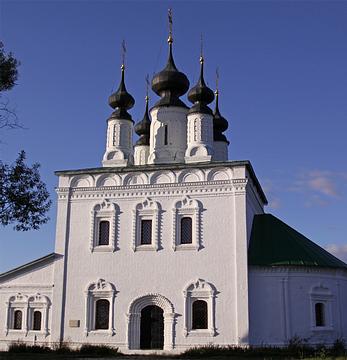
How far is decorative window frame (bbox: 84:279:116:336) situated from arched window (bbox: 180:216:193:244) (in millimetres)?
2917

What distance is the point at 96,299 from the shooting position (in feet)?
61.2

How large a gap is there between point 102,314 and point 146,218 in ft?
11.7

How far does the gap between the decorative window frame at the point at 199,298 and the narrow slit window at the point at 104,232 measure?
11.1 feet

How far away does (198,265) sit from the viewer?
58.9ft

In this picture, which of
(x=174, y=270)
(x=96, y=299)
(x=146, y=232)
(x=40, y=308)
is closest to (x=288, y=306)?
(x=174, y=270)

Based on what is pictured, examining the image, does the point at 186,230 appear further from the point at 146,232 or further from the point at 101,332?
the point at 101,332

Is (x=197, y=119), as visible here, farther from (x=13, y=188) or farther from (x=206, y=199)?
(x=13, y=188)

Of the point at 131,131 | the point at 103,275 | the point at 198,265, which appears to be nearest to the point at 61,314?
the point at 103,275

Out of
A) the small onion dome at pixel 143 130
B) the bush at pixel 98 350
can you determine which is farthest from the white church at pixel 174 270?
the small onion dome at pixel 143 130

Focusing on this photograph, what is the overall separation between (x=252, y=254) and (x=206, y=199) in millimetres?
2393

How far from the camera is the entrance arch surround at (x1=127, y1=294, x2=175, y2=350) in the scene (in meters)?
17.7

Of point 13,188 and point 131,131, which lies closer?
point 13,188

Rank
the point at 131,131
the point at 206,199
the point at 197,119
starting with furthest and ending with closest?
the point at 131,131
the point at 197,119
the point at 206,199

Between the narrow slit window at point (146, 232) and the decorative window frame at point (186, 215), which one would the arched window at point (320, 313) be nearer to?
the decorative window frame at point (186, 215)
